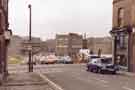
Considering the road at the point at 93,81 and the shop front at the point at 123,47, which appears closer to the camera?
the road at the point at 93,81

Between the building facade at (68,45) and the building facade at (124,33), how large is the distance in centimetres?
8766

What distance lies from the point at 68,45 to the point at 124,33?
93831 mm

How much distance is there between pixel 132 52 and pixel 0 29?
21354mm

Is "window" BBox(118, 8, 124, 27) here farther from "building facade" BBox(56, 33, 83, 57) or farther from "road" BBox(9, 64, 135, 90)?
Result: "building facade" BBox(56, 33, 83, 57)

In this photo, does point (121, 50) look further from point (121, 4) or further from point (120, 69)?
point (121, 4)

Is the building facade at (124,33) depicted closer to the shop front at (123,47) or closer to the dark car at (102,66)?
the shop front at (123,47)

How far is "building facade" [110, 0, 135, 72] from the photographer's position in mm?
47594

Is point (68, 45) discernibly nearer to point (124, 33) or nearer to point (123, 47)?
point (123, 47)

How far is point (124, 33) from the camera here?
163 ft

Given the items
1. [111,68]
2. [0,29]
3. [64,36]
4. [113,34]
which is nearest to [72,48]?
[64,36]

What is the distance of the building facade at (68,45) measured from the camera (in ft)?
468

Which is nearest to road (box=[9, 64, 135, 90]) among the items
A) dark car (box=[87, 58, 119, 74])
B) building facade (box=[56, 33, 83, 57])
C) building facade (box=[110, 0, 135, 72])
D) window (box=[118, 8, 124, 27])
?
dark car (box=[87, 58, 119, 74])

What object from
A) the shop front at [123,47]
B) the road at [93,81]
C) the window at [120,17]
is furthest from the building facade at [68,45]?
the road at [93,81]

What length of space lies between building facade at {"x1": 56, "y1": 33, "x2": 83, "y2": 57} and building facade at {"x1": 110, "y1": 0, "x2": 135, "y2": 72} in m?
87.7
